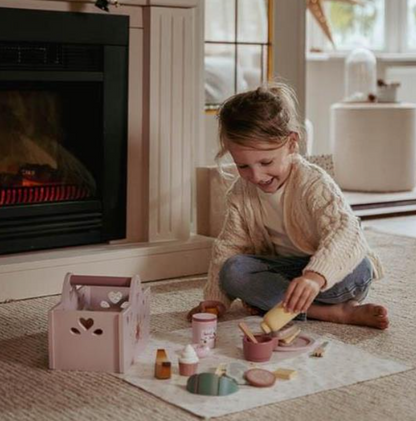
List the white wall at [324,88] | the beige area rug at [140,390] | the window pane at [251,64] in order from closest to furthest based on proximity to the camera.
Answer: the beige area rug at [140,390] < the window pane at [251,64] < the white wall at [324,88]

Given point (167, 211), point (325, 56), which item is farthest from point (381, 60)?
point (167, 211)

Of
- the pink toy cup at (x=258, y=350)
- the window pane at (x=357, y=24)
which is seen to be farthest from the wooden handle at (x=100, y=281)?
the window pane at (x=357, y=24)

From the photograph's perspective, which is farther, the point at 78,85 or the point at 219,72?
the point at 219,72

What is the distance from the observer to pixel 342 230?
1.89m

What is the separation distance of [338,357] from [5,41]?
3.70ft

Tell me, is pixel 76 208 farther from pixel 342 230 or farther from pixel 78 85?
pixel 342 230

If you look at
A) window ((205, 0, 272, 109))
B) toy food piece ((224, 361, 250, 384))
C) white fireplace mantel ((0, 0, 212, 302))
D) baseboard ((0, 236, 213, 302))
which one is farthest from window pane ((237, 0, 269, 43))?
toy food piece ((224, 361, 250, 384))

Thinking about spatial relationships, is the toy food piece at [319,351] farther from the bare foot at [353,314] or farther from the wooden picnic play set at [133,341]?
the bare foot at [353,314]

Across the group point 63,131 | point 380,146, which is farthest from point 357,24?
point 63,131

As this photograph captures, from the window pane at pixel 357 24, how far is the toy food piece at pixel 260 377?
4.05 meters

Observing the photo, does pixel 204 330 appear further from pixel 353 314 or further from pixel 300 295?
pixel 353 314

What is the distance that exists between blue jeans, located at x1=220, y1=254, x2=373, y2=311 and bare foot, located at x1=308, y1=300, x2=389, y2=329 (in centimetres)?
2

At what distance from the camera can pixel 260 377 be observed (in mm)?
1571

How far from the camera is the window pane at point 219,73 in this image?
2.99 metres
